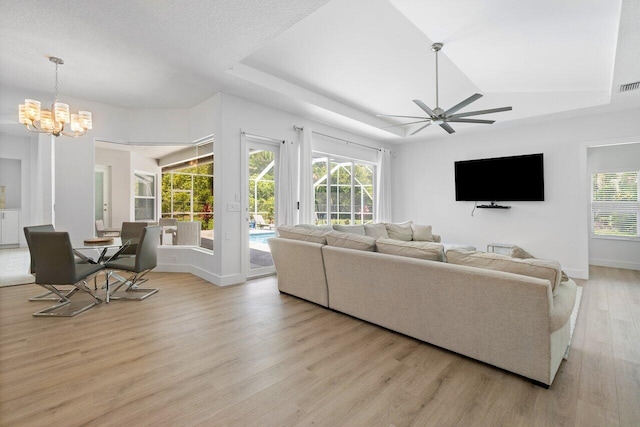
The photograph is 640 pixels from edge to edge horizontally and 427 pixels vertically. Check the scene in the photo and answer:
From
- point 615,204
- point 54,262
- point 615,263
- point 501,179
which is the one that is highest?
point 501,179

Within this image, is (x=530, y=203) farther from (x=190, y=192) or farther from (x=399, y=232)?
(x=190, y=192)

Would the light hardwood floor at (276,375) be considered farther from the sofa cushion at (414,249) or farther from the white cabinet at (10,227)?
the white cabinet at (10,227)

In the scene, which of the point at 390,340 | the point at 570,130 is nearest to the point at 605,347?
the point at 390,340

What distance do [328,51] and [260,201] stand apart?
8.48ft

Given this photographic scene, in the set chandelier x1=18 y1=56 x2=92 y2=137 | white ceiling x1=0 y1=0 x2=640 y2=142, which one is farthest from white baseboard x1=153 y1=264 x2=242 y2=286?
white ceiling x1=0 y1=0 x2=640 y2=142

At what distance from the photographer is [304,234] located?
356 centimetres

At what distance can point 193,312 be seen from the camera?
3.24 m

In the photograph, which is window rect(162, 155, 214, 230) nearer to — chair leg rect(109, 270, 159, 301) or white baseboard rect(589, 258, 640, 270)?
chair leg rect(109, 270, 159, 301)

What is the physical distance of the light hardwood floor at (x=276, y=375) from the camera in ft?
5.42

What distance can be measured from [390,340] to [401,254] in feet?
2.55

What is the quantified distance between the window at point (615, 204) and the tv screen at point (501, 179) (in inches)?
65.9

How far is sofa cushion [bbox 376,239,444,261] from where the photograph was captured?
244 cm

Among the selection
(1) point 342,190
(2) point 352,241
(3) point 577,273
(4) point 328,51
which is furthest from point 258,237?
(3) point 577,273

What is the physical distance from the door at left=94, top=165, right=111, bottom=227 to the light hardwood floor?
2537mm
